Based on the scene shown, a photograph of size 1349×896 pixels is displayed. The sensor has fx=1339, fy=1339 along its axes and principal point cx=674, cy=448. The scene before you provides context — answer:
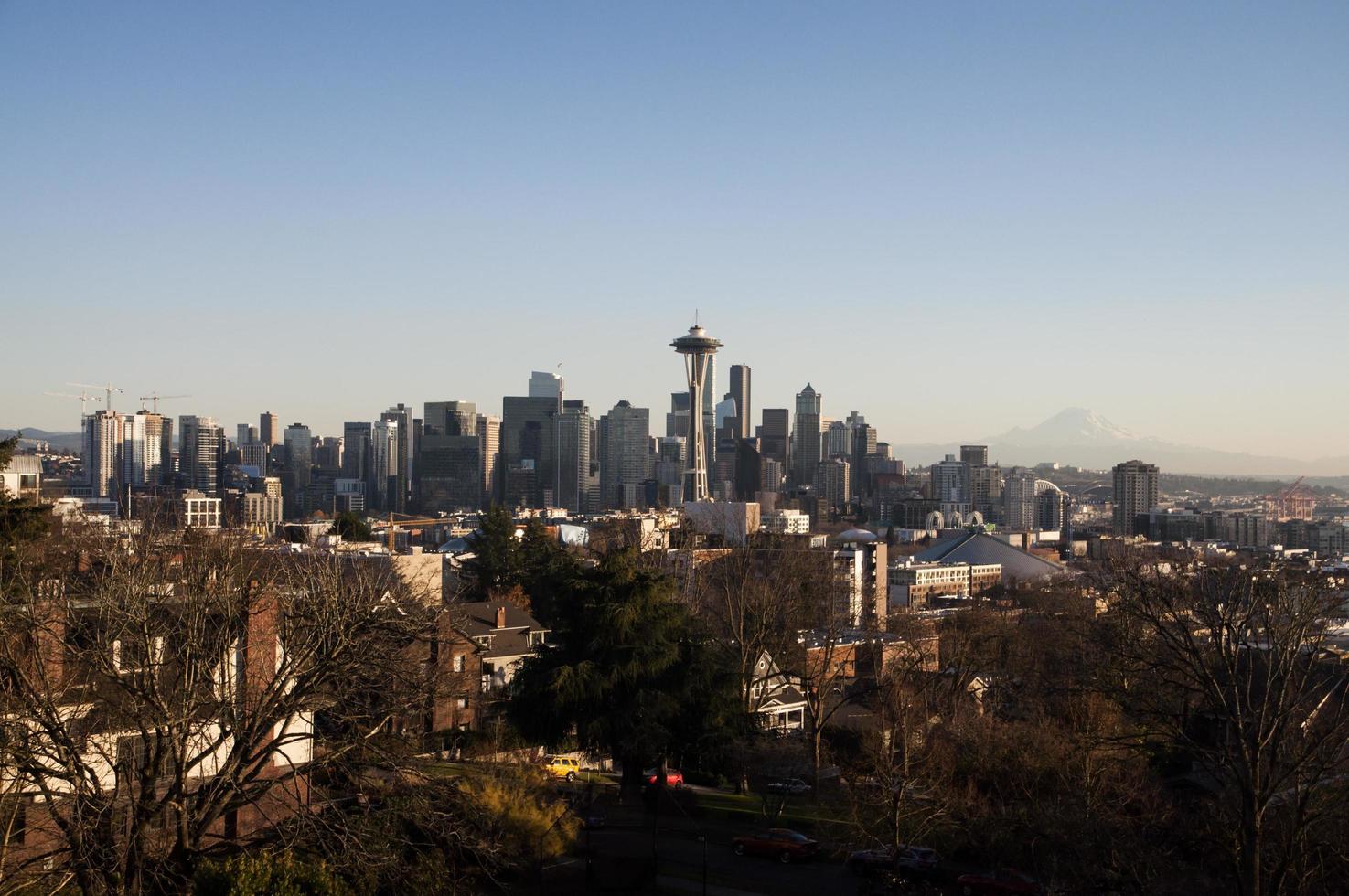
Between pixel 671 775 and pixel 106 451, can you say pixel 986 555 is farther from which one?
pixel 106 451

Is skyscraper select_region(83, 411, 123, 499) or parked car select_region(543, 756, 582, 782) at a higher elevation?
skyscraper select_region(83, 411, 123, 499)

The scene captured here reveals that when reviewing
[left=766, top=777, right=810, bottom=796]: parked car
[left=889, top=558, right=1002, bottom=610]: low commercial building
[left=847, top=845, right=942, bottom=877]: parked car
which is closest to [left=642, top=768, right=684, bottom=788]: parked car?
[left=766, top=777, right=810, bottom=796]: parked car

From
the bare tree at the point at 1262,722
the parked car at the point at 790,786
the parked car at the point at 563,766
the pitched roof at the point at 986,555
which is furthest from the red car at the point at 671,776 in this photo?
the pitched roof at the point at 986,555

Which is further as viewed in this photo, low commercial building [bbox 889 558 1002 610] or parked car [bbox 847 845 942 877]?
low commercial building [bbox 889 558 1002 610]

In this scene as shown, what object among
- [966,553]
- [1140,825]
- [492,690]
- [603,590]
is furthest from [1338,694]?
[966,553]

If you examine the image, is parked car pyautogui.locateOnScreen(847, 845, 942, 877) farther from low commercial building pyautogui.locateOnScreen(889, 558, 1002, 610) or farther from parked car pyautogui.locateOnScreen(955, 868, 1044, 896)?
low commercial building pyautogui.locateOnScreen(889, 558, 1002, 610)

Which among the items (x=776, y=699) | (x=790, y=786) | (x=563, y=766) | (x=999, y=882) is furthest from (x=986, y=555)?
(x=999, y=882)
